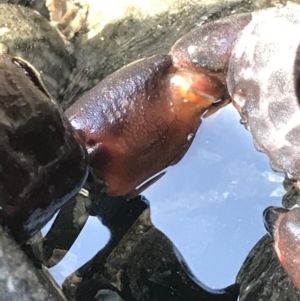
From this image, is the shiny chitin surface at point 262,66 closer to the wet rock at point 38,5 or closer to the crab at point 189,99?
the crab at point 189,99

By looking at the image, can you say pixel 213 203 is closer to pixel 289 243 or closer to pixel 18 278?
pixel 289 243

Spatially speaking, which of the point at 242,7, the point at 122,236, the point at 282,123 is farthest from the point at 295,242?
the point at 242,7

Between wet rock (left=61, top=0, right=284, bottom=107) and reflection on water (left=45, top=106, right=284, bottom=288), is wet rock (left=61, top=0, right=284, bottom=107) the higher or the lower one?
the higher one

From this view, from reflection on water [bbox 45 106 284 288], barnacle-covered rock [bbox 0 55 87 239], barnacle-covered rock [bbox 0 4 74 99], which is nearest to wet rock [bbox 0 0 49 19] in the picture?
barnacle-covered rock [bbox 0 4 74 99]

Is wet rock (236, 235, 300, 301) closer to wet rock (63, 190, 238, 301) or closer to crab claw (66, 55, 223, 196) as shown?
wet rock (63, 190, 238, 301)

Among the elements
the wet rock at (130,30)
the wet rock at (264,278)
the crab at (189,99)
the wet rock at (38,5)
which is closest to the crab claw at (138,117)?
the crab at (189,99)

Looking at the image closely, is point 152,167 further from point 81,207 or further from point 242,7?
point 242,7

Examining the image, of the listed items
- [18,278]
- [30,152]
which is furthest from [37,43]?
[18,278]
